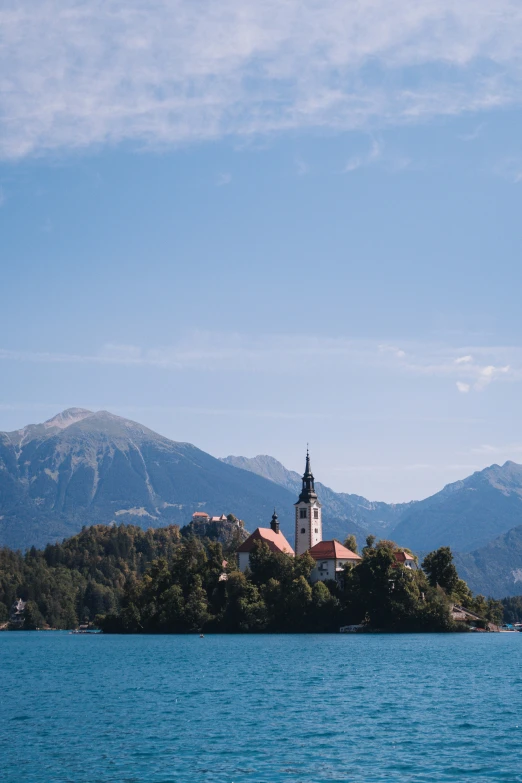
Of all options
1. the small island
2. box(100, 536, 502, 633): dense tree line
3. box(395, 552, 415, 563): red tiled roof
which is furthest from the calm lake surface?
box(395, 552, 415, 563): red tiled roof

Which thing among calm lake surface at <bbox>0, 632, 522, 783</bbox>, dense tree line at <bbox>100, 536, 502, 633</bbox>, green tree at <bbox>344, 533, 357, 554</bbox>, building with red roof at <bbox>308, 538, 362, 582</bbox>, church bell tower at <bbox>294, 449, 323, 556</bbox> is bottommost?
calm lake surface at <bbox>0, 632, 522, 783</bbox>

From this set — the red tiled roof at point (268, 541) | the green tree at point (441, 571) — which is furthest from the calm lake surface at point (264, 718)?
the red tiled roof at point (268, 541)

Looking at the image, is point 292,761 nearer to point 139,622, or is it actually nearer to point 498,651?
point 498,651

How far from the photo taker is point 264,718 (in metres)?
50.0

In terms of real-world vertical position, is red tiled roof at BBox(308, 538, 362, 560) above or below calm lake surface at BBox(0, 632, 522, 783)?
above

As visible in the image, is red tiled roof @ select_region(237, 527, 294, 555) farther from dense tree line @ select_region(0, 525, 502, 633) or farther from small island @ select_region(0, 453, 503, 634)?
dense tree line @ select_region(0, 525, 502, 633)

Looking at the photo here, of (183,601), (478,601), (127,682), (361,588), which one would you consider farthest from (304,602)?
(127,682)

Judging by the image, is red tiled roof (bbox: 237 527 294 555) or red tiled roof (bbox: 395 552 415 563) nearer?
red tiled roof (bbox: 395 552 415 563)

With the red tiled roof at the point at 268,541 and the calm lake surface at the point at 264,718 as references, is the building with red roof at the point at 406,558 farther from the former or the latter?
the calm lake surface at the point at 264,718

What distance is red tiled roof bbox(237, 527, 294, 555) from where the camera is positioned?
166 metres

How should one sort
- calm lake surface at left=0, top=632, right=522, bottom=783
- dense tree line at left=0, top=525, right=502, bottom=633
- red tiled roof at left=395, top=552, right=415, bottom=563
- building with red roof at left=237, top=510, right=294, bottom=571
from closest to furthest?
calm lake surface at left=0, top=632, right=522, bottom=783 → dense tree line at left=0, top=525, right=502, bottom=633 → red tiled roof at left=395, top=552, right=415, bottom=563 → building with red roof at left=237, top=510, right=294, bottom=571

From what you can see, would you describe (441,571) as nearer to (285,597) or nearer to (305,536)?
(285,597)

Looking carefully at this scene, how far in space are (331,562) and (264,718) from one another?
327 ft

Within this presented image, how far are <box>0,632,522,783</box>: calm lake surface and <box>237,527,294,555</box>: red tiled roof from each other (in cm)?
6975
